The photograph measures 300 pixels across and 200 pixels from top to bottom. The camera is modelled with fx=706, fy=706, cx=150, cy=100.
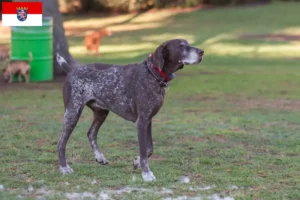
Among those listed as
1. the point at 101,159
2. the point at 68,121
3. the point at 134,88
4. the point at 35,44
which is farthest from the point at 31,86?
the point at 134,88

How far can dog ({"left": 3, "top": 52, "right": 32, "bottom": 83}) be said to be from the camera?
53.4 ft

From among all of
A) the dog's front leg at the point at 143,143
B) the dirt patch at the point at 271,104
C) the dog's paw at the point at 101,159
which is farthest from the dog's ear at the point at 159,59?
the dirt patch at the point at 271,104

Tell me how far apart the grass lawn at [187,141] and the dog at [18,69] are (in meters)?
0.28

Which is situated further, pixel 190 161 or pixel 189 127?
pixel 189 127

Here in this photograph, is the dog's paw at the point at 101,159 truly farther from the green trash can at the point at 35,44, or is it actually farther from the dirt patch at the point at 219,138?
the green trash can at the point at 35,44

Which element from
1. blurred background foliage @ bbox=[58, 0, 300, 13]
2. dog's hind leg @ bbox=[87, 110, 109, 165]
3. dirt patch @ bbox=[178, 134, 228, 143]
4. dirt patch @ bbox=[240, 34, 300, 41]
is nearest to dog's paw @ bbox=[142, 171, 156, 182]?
dog's hind leg @ bbox=[87, 110, 109, 165]

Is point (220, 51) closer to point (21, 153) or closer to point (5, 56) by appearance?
point (5, 56)

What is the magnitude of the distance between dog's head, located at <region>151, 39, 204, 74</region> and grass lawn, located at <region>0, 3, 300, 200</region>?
1204mm

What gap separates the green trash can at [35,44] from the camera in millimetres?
16547

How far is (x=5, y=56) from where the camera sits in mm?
17625

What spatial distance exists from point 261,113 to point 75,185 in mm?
6195

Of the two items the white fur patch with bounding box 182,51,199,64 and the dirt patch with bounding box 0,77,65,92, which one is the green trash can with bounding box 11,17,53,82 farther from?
the white fur patch with bounding box 182,51,199,64

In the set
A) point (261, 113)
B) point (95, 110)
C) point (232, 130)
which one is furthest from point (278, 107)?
point (95, 110)

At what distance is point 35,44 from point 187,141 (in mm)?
7852
